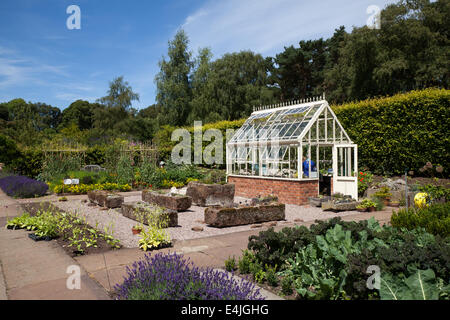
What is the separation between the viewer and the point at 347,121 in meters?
14.6

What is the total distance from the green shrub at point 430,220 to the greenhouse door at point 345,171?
462 centimetres

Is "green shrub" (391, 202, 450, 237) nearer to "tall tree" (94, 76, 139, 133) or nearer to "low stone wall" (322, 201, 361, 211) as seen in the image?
"low stone wall" (322, 201, 361, 211)

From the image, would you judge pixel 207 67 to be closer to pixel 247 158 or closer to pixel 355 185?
pixel 247 158

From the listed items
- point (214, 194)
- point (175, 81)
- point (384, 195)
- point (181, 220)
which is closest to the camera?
point (181, 220)

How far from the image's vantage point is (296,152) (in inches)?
494

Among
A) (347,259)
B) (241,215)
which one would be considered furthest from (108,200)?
(347,259)

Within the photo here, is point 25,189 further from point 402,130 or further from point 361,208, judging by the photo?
point 402,130

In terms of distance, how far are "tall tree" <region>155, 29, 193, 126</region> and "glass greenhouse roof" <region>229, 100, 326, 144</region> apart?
17.0 m

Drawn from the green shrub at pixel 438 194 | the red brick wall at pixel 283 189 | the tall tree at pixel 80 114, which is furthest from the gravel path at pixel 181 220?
the tall tree at pixel 80 114

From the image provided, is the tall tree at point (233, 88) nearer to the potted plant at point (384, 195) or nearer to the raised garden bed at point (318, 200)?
the raised garden bed at point (318, 200)

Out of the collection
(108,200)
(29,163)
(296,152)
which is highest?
(296,152)

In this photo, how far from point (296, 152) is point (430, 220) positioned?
23.9ft

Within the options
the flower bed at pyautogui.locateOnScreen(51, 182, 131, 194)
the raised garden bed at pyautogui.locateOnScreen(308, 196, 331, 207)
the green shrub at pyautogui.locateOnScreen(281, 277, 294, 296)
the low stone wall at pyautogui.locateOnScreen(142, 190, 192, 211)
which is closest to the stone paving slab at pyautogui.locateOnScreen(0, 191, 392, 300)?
the green shrub at pyautogui.locateOnScreen(281, 277, 294, 296)

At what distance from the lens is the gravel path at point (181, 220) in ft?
22.7
